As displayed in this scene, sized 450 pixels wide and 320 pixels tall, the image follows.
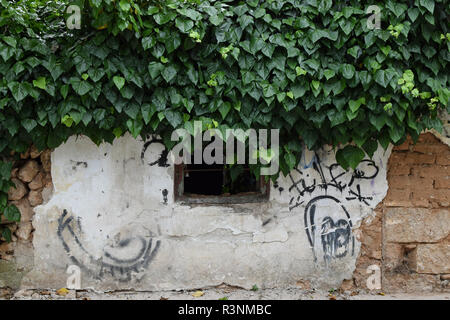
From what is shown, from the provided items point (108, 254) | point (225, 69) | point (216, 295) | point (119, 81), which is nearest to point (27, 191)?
point (108, 254)

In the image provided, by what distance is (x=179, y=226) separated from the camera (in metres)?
3.98

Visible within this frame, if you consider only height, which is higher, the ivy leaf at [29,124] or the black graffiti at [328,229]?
the ivy leaf at [29,124]

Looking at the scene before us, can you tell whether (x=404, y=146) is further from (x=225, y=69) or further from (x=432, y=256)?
(x=225, y=69)

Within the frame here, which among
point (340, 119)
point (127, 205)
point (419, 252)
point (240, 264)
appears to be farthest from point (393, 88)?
point (127, 205)

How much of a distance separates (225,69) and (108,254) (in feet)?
6.12

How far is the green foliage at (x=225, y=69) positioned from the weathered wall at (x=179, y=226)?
13.7 inches

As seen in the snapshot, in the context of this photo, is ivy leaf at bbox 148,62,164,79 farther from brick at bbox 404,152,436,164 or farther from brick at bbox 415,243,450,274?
brick at bbox 415,243,450,274

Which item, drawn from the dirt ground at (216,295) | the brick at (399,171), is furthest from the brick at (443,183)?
the dirt ground at (216,295)

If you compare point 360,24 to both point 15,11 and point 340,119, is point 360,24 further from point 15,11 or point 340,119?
point 15,11

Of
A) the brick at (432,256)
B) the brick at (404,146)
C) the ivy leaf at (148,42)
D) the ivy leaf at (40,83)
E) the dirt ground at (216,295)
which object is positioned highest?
the ivy leaf at (148,42)

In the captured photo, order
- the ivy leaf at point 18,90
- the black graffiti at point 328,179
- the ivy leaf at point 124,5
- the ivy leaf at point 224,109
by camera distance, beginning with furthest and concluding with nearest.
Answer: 1. the black graffiti at point 328,179
2. the ivy leaf at point 224,109
3. the ivy leaf at point 18,90
4. the ivy leaf at point 124,5

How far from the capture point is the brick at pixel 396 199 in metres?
4.09

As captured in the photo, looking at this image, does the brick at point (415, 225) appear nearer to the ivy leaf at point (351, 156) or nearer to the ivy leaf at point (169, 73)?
the ivy leaf at point (351, 156)

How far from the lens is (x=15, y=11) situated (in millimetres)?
3453
